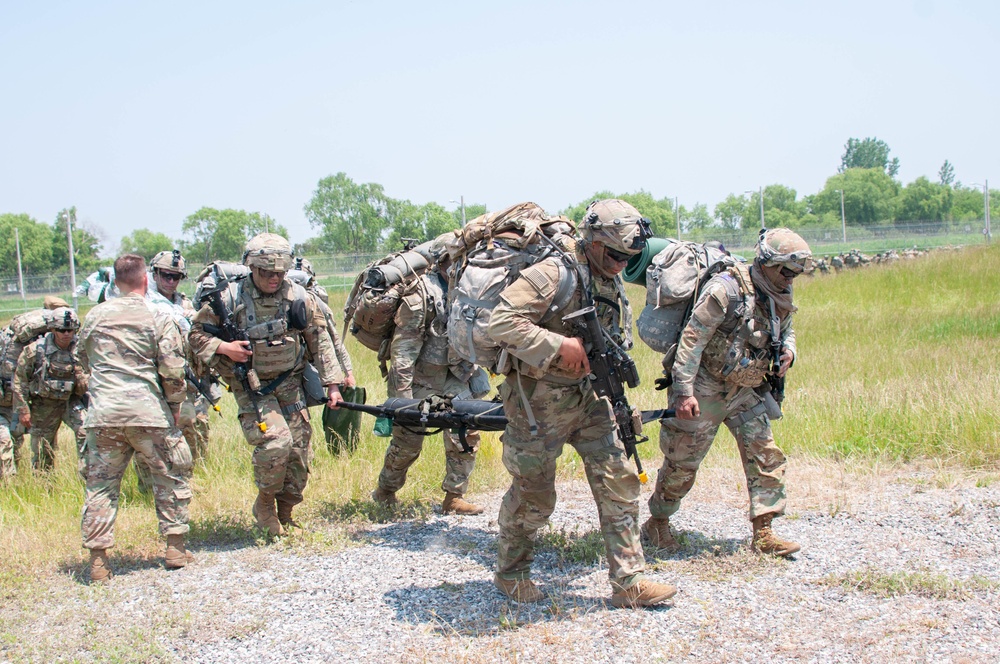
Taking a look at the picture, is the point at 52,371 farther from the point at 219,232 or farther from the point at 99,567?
the point at 219,232

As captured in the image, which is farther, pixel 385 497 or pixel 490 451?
pixel 490 451

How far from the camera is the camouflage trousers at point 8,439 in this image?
25.7ft

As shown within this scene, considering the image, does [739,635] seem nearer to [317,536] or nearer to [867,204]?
[317,536]

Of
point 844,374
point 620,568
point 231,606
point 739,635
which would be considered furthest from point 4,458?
point 844,374

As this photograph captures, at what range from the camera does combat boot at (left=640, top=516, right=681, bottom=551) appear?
5227mm

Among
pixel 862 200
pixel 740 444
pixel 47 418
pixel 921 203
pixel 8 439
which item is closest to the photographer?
pixel 740 444

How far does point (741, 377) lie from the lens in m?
4.90

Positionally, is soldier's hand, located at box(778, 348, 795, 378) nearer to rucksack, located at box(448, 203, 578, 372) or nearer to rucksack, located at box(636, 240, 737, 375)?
rucksack, located at box(636, 240, 737, 375)

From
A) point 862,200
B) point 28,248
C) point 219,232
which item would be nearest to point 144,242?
point 28,248

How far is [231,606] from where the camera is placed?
457 centimetres

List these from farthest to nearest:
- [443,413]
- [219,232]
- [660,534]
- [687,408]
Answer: [219,232], [443,413], [660,534], [687,408]

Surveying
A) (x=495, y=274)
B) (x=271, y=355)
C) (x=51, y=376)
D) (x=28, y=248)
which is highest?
(x=28, y=248)

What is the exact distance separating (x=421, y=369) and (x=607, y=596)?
242 centimetres

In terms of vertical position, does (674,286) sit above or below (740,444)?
above
